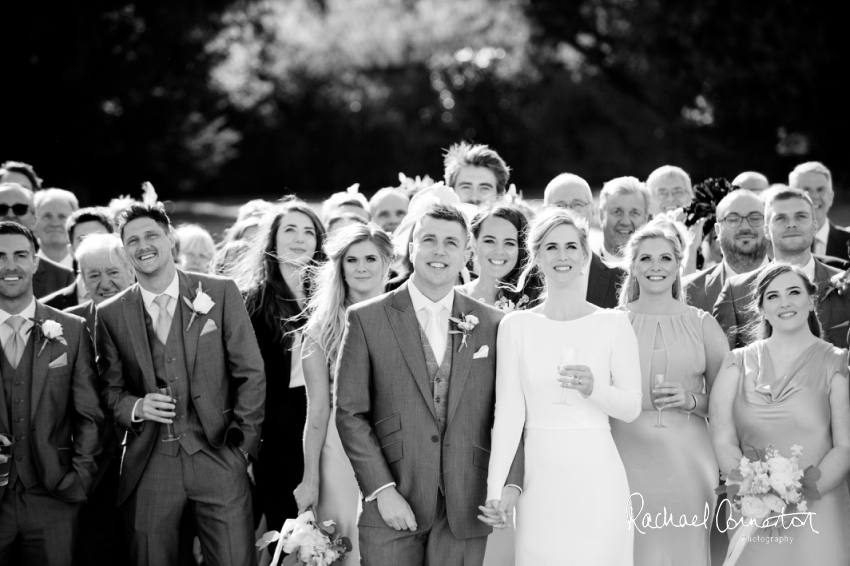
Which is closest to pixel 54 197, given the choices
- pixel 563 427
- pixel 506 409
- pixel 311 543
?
pixel 311 543

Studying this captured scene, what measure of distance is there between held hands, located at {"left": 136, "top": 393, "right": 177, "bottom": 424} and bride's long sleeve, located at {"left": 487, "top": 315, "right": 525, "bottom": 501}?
1.75 metres

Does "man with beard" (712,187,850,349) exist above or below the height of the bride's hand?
above

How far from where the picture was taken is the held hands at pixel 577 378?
14.1 ft

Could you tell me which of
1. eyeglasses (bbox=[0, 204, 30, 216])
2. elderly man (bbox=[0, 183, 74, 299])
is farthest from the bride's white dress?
eyeglasses (bbox=[0, 204, 30, 216])

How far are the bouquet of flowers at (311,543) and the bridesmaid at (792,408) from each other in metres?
2.02

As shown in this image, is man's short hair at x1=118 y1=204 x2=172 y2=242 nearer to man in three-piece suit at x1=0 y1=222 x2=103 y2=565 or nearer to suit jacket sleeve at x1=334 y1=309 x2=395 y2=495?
man in three-piece suit at x1=0 y1=222 x2=103 y2=565

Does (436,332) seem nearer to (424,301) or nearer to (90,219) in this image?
(424,301)

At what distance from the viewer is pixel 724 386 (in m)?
4.94

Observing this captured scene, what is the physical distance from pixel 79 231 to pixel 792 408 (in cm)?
512

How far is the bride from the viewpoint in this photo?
4441mm

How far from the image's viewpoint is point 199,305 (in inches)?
206

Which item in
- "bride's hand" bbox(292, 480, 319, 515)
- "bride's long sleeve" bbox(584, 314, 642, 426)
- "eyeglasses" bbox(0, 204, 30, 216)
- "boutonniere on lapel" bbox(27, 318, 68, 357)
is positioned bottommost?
"bride's hand" bbox(292, 480, 319, 515)

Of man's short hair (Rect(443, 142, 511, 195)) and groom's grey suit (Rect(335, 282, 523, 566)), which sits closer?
groom's grey suit (Rect(335, 282, 523, 566))

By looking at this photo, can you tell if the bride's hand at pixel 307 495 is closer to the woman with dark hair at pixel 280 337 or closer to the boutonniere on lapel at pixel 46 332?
the woman with dark hair at pixel 280 337
